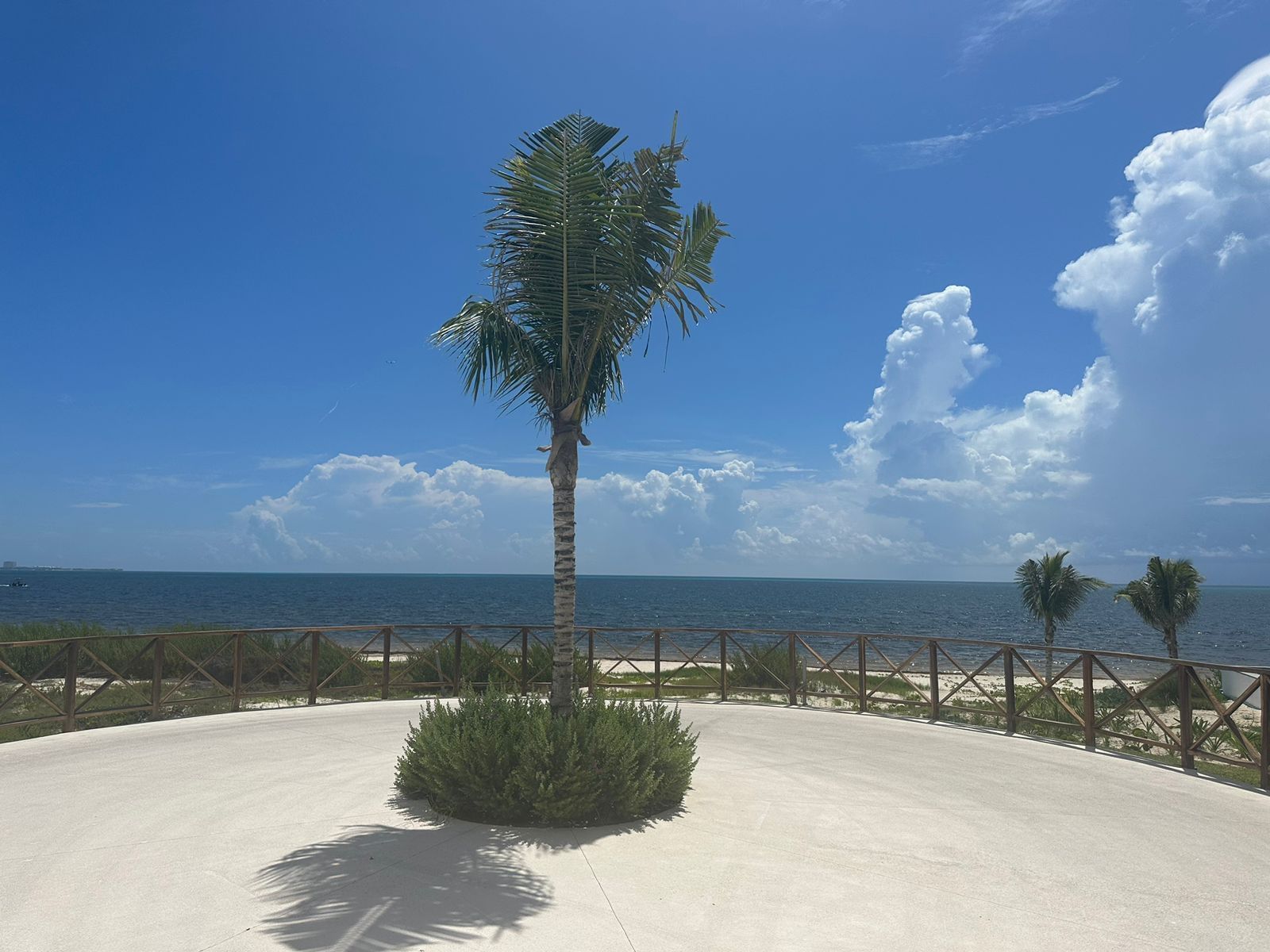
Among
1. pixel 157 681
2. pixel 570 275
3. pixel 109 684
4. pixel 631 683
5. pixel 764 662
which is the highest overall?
pixel 570 275

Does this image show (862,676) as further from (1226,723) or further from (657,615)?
(657,615)

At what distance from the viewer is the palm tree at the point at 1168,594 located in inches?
857

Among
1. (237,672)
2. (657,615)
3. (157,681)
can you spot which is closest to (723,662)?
(237,672)

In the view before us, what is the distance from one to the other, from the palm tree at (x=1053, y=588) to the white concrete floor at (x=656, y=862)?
1631 cm

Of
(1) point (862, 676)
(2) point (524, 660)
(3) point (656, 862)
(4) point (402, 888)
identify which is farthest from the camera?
(2) point (524, 660)

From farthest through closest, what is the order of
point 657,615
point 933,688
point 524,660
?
point 657,615 < point 524,660 < point 933,688

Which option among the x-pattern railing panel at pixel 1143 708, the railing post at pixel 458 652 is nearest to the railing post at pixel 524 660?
the railing post at pixel 458 652

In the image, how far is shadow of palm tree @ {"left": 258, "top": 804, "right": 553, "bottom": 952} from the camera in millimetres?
4020

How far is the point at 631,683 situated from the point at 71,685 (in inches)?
334

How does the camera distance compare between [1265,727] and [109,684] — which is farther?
[109,684]

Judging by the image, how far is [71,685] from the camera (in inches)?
367

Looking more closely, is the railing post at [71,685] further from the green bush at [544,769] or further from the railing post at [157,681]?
the green bush at [544,769]

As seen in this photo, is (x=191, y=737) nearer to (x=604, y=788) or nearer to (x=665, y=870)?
(x=604, y=788)

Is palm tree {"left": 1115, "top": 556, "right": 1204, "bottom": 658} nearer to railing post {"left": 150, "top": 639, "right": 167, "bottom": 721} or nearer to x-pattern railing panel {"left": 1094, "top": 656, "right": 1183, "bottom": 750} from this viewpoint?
x-pattern railing panel {"left": 1094, "top": 656, "right": 1183, "bottom": 750}
